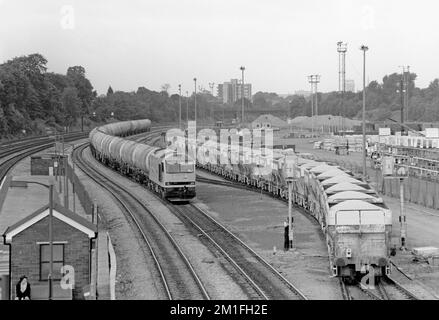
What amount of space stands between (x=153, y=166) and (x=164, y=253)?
19127 millimetres

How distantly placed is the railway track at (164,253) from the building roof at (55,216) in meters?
3.32

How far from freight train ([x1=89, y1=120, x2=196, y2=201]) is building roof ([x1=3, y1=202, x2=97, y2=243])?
69.6ft

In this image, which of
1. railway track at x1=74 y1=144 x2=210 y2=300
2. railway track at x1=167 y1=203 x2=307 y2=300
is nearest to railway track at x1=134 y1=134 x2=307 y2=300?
railway track at x1=167 y1=203 x2=307 y2=300

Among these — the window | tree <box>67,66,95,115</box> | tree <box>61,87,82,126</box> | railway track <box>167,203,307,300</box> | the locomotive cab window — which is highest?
tree <box>67,66,95,115</box>

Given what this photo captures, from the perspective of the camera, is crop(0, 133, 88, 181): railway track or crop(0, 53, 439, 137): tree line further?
crop(0, 53, 439, 137): tree line

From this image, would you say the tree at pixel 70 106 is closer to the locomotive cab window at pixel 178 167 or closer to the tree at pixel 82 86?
the tree at pixel 82 86

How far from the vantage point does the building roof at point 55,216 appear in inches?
791

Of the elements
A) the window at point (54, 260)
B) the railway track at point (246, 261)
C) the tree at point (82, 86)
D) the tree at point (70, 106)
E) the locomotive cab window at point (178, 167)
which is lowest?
the railway track at point (246, 261)

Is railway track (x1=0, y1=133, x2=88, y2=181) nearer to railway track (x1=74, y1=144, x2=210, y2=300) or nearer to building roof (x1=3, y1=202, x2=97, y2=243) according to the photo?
railway track (x1=74, y1=144, x2=210, y2=300)

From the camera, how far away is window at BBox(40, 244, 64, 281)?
2012cm

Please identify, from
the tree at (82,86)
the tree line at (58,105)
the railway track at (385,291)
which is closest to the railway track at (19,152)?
the tree line at (58,105)

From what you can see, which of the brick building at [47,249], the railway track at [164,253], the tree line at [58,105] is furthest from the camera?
the tree line at [58,105]

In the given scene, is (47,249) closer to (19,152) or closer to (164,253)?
(164,253)
